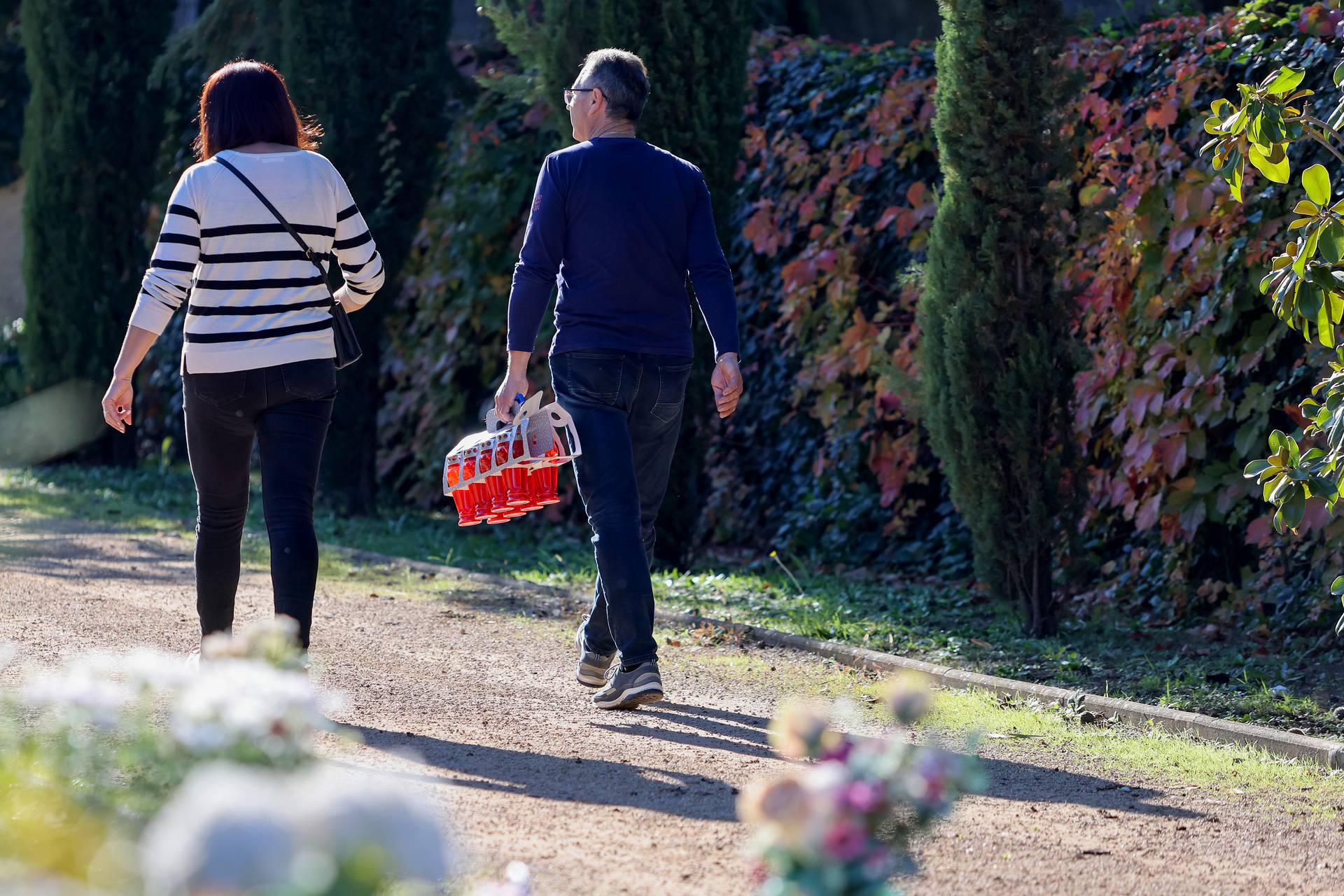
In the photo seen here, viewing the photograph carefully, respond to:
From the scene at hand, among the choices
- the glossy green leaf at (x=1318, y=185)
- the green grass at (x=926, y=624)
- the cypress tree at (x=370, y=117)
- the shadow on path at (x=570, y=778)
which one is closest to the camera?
the shadow on path at (x=570, y=778)

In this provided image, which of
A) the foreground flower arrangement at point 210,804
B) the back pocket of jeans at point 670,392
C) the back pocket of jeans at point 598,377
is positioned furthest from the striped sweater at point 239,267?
the foreground flower arrangement at point 210,804

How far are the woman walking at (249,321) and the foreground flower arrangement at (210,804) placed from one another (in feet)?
5.47

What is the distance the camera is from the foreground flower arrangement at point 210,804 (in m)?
1.58

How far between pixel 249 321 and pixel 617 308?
1135 millimetres

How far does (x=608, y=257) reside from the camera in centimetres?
505

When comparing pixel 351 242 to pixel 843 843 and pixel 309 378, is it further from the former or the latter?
pixel 843 843

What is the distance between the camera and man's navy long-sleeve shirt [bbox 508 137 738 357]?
5051 millimetres

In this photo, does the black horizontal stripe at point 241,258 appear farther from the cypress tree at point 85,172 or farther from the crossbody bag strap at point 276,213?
the cypress tree at point 85,172

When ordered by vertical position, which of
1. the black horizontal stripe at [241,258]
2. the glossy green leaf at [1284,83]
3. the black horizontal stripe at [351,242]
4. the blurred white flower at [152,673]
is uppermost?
the glossy green leaf at [1284,83]

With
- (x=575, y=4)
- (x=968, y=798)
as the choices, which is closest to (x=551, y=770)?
(x=968, y=798)

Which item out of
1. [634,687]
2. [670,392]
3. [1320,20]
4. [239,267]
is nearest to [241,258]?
[239,267]

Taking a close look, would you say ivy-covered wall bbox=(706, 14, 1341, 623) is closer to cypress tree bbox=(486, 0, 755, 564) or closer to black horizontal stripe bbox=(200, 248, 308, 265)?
cypress tree bbox=(486, 0, 755, 564)

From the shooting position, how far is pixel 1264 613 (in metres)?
6.65

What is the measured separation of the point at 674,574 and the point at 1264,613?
9.62ft
